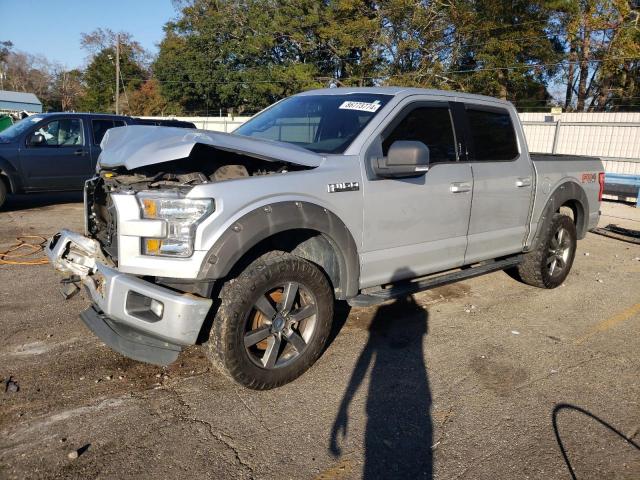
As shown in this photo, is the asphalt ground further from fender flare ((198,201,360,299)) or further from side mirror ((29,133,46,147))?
side mirror ((29,133,46,147))

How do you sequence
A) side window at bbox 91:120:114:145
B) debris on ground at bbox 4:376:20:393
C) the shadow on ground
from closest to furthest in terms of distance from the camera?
the shadow on ground, debris on ground at bbox 4:376:20:393, side window at bbox 91:120:114:145

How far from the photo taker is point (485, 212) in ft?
15.5

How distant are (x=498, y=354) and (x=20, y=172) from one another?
8.98 m

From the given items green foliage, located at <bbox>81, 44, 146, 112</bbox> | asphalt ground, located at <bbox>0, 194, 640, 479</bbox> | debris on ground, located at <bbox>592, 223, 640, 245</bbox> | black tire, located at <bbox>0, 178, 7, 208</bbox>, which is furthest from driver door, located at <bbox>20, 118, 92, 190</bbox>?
green foliage, located at <bbox>81, 44, 146, 112</bbox>

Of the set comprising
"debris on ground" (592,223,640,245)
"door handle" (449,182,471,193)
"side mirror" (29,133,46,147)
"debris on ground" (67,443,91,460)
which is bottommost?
"debris on ground" (67,443,91,460)

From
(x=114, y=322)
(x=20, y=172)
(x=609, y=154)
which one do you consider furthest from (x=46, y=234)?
(x=609, y=154)

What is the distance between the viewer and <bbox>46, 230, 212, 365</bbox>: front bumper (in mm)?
2924

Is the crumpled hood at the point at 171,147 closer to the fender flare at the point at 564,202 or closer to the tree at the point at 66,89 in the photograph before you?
the fender flare at the point at 564,202

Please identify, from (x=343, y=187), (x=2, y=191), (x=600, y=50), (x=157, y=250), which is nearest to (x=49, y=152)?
(x=2, y=191)

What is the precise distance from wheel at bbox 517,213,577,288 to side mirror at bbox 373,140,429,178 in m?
2.49

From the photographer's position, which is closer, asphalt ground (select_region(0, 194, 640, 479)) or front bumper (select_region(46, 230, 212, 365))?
asphalt ground (select_region(0, 194, 640, 479))

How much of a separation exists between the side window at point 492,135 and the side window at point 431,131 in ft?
1.12

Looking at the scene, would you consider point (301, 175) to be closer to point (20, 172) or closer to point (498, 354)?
point (498, 354)

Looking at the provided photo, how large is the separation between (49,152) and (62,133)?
508mm
